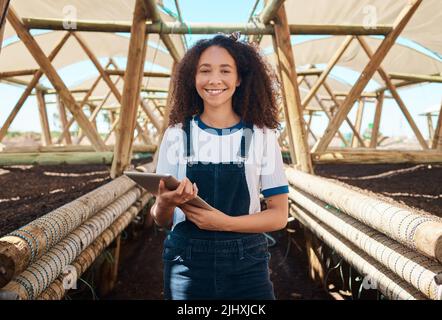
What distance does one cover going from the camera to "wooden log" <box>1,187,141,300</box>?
1.25m

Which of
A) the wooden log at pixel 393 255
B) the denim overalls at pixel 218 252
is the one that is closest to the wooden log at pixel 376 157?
the wooden log at pixel 393 255

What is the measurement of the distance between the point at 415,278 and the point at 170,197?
0.98 m

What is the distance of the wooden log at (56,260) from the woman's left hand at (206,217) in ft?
2.04

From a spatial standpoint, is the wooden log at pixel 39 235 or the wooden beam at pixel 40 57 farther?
the wooden beam at pixel 40 57

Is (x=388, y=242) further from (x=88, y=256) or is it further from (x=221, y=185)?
(x=88, y=256)

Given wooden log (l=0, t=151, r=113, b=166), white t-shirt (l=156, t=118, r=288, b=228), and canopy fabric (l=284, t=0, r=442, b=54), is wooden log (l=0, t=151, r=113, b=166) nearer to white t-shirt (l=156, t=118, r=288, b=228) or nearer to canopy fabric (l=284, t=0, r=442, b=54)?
white t-shirt (l=156, t=118, r=288, b=228)

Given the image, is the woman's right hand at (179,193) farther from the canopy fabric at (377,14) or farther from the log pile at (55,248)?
the canopy fabric at (377,14)

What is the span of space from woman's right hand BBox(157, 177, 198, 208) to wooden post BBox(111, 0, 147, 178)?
2598 mm

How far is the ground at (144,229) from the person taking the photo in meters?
2.69

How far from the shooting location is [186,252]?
136 cm

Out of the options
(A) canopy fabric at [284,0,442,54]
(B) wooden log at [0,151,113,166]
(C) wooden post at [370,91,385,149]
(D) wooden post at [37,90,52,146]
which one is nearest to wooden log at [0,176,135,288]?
(B) wooden log at [0,151,113,166]

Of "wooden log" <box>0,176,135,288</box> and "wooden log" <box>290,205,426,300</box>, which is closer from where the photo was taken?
"wooden log" <box>0,176,135,288</box>
